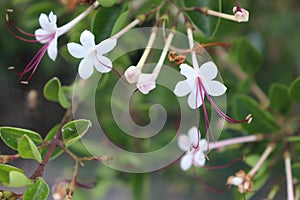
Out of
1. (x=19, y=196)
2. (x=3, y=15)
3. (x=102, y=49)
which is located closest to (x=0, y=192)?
(x=19, y=196)

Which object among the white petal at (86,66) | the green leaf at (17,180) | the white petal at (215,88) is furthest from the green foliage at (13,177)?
the white petal at (215,88)

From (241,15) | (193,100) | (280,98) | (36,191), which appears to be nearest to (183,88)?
(193,100)

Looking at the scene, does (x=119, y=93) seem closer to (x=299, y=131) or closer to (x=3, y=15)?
(x=299, y=131)

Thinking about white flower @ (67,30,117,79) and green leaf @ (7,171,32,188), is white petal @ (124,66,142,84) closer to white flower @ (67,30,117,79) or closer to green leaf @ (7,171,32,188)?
white flower @ (67,30,117,79)

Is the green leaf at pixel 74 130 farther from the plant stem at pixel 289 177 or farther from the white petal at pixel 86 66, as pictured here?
the plant stem at pixel 289 177

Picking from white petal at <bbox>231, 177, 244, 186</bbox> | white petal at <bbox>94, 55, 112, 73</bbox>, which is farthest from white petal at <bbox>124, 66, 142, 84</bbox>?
white petal at <bbox>231, 177, 244, 186</bbox>

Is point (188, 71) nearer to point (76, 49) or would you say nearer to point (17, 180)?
point (76, 49)
